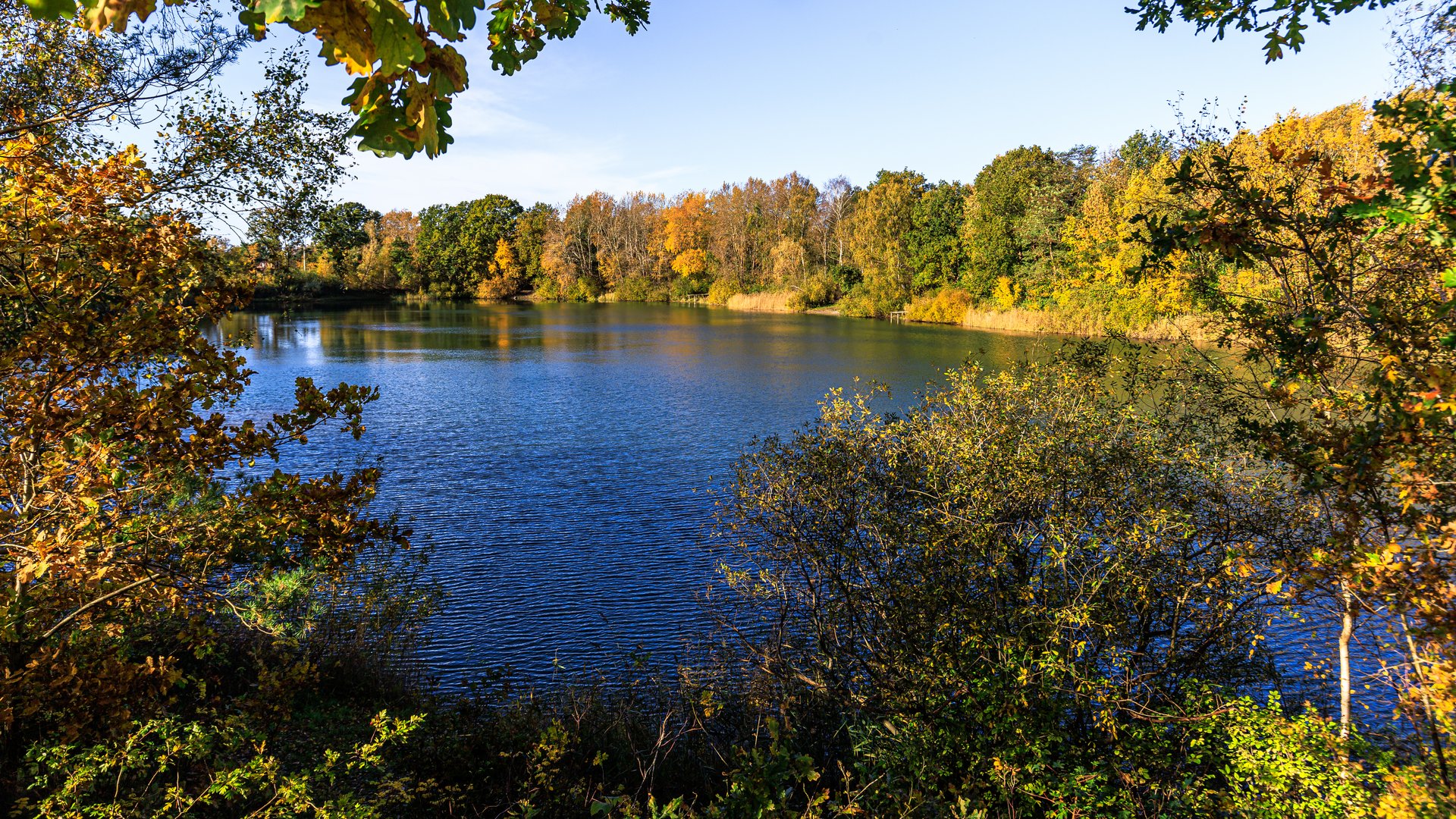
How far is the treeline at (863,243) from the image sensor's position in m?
22.8

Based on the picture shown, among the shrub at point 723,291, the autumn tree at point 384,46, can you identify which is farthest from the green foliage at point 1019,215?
the autumn tree at point 384,46

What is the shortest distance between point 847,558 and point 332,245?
6.16 metres

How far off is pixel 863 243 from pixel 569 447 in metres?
53.9

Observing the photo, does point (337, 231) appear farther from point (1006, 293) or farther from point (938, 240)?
point (938, 240)

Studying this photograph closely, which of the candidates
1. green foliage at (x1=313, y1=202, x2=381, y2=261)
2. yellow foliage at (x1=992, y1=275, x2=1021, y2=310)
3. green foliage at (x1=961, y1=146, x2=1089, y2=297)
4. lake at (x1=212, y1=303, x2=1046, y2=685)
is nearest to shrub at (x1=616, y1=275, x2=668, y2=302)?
green foliage at (x1=961, y1=146, x2=1089, y2=297)

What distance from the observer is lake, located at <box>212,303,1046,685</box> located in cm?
1184

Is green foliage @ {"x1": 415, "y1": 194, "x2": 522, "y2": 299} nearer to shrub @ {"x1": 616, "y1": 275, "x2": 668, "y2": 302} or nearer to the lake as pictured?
shrub @ {"x1": 616, "y1": 275, "x2": 668, "y2": 302}

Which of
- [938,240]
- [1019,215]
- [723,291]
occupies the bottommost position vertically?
[723,291]

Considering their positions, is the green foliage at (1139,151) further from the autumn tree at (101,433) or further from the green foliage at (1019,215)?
the autumn tree at (101,433)

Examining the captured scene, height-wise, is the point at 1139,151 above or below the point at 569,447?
above

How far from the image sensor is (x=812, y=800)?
16.2 feet

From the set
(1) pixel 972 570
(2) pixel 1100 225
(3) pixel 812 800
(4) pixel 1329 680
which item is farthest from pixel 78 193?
(2) pixel 1100 225

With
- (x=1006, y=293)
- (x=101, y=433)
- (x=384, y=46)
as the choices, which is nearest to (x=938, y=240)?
(x=1006, y=293)

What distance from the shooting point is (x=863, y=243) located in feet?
232
